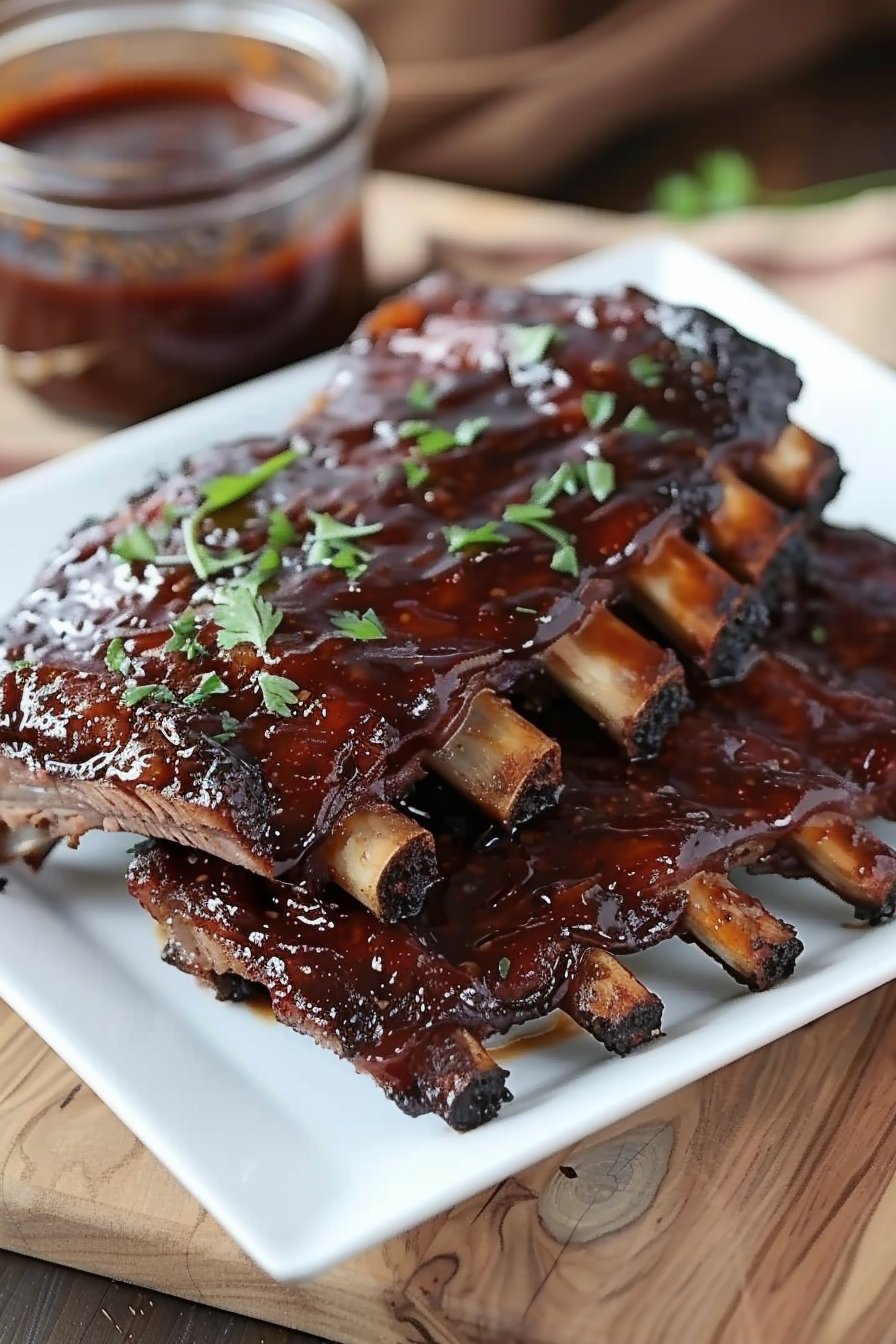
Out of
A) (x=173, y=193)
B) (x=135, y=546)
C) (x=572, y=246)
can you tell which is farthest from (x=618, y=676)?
(x=572, y=246)

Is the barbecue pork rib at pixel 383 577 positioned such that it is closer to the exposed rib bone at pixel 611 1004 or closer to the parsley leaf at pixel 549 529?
the parsley leaf at pixel 549 529

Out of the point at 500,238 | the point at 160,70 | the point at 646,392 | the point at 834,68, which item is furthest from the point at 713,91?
the point at 646,392

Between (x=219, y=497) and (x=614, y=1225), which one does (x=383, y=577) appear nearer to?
(x=219, y=497)

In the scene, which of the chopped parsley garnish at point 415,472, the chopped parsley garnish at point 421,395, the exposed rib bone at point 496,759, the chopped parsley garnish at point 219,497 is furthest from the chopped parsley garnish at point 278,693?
→ the chopped parsley garnish at point 421,395

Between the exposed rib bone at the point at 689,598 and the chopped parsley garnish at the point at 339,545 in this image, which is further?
the exposed rib bone at the point at 689,598

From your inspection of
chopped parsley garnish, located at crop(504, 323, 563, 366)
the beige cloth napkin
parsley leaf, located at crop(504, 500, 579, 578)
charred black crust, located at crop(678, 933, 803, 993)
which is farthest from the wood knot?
the beige cloth napkin

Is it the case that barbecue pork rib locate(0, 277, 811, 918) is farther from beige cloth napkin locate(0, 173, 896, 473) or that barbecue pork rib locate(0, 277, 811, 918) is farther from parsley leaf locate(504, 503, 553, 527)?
beige cloth napkin locate(0, 173, 896, 473)
